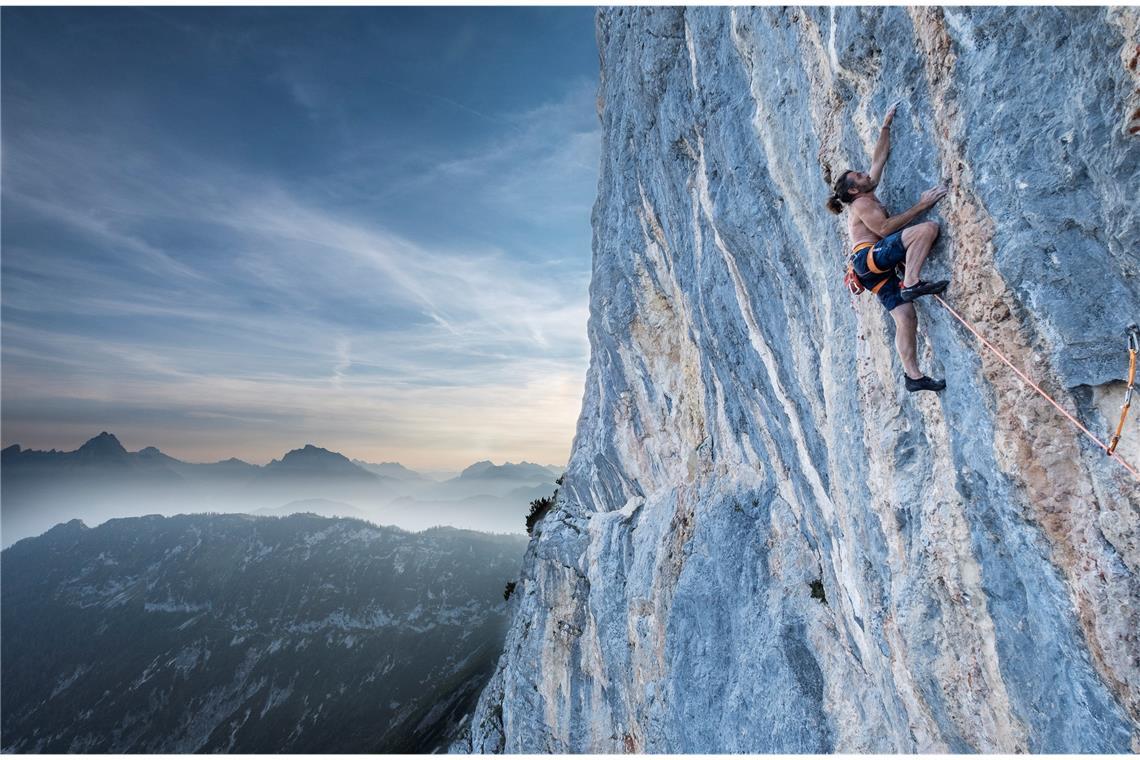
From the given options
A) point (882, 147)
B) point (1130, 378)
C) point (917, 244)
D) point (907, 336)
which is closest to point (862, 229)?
point (917, 244)

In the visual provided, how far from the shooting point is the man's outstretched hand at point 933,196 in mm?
4660

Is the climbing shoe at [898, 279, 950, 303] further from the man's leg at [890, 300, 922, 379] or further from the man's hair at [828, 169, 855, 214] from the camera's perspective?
the man's hair at [828, 169, 855, 214]

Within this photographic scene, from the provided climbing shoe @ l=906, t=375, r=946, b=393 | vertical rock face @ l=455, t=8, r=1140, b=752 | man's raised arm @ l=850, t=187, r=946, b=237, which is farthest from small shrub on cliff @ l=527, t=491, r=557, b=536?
man's raised arm @ l=850, t=187, r=946, b=237

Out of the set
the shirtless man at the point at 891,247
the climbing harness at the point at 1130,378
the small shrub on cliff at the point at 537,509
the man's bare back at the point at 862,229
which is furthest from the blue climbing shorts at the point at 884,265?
the small shrub on cliff at the point at 537,509

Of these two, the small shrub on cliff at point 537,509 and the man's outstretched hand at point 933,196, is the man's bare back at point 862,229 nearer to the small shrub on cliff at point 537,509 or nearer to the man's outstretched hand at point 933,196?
the man's outstretched hand at point 933,196

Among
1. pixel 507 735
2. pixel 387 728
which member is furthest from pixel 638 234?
pixel 387 728

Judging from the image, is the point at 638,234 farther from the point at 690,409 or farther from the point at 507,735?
the point at 507,735

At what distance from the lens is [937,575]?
18.0ft

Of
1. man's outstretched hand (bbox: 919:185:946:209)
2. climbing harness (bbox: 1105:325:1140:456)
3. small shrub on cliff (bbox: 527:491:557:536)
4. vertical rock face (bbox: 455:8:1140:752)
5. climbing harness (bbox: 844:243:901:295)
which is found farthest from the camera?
small shrub on cliff (bbox: 527:491:557:536)

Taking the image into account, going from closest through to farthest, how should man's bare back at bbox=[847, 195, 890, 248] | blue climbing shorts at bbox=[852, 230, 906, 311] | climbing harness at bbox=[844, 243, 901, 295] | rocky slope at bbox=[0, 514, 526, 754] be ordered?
1. blue climbing shorts at bbox=[852, 230, 906, 311]
2. climbing harness at bbox=[844, 243, 901, 295]
3. man's bare back at bbox=[847, 195, 890, 248]
4. rocky slope at bbox=[0, 514, 526, 754]

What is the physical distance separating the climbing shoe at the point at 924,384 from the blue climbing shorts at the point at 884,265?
83 cm

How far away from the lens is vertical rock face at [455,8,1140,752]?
3.87 meters

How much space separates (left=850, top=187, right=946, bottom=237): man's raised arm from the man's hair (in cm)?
13

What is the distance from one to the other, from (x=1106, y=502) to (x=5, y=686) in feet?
586
